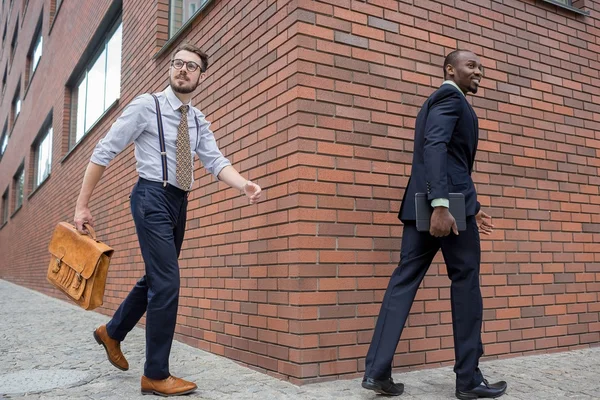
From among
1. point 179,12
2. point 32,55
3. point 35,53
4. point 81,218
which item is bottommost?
point 81,218

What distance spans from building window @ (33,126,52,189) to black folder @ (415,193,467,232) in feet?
36.6

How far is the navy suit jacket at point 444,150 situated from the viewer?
9.71ft

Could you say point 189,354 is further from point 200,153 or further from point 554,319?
point 554,319

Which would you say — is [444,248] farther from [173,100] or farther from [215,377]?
[173,100]

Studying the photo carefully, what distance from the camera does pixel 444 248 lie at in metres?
3.12

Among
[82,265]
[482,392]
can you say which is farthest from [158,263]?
[482,392]

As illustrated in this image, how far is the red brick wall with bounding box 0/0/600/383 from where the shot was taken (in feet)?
11.4

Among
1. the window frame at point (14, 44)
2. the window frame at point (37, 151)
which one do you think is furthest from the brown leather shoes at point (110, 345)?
the window frame at point (14, 44)

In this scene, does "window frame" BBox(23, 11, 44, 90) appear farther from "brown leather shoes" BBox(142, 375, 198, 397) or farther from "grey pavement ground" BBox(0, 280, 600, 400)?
"brown leather shoes" BBox(142, 375, 198, 397)

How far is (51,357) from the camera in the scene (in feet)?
14.0

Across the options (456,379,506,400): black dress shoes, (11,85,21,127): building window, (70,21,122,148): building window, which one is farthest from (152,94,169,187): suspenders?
(11,85,21,127): building window

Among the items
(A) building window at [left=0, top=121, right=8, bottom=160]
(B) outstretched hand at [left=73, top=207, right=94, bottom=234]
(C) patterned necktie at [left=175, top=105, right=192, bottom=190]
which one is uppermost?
(A) building window at [left=0, top=121, right=8, bottom=160]

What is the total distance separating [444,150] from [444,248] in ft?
1.77

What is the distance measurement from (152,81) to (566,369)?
4611 millimetres
